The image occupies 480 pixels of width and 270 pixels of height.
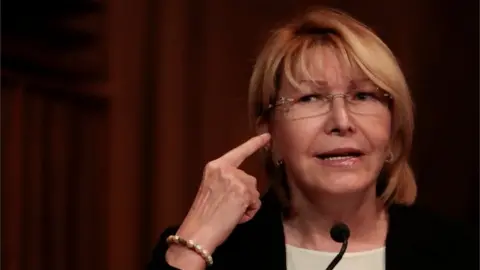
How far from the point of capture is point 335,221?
1.45 meters

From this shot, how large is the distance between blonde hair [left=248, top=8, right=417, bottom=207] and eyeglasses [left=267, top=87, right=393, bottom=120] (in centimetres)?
2

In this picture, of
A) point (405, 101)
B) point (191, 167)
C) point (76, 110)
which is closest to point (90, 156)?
point (76, 110)

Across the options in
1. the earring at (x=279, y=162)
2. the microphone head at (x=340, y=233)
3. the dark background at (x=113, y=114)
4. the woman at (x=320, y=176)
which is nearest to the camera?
the microphone head at (x=340, y=233)

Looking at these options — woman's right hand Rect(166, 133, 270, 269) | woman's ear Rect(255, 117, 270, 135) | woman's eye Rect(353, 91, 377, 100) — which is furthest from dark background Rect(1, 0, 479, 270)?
woman's eye Rect(353, 91, 377, 100)

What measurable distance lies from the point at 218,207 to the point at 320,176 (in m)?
0.19

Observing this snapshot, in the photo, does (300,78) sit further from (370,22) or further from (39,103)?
(370,22)

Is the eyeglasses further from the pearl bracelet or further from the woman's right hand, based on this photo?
the pearl bracelet

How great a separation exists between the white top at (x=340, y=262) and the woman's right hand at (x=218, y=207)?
12 cm

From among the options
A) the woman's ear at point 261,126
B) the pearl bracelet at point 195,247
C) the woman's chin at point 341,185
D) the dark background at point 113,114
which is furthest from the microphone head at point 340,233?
the dark background at point 113,114

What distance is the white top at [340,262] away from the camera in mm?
1417

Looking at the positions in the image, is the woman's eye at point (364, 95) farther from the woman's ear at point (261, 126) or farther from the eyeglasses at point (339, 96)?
→ the woman's ear at point (261, 126)

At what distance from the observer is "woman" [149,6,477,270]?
1377 millimetres

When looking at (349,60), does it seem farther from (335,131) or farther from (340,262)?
(340,262)

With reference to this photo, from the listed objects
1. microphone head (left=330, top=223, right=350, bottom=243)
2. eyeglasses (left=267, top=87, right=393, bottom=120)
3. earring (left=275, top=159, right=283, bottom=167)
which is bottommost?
microphone head (left=330, top=223, right=350, bottom=243)
